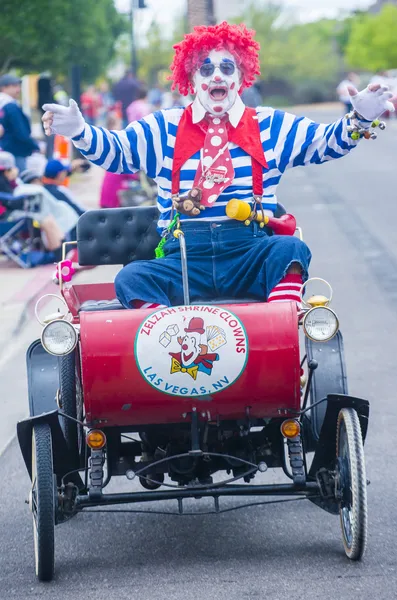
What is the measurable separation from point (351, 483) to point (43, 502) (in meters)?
1.16

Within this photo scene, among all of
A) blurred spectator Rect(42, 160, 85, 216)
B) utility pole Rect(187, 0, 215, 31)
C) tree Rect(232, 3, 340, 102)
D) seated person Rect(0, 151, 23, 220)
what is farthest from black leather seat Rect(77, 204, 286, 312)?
tree Rect(232, 3, 340, 102)

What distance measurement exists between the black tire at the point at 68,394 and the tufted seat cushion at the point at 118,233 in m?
0.74

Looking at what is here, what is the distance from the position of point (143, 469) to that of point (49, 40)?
1678 centimetres

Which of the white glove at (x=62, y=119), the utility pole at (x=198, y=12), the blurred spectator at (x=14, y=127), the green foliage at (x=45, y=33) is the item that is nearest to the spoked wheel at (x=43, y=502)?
the white glove at (x=62, y=119)

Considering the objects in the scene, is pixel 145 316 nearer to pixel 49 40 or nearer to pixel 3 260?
pixel 3 260

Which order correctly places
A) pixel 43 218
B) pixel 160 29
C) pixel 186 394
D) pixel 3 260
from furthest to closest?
pixel 160 29
pixel 3 260
pixel 43 218
pixel 186 394

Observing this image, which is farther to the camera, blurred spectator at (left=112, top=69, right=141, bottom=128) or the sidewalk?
blurred spectator at (left=112, top=69, right=141, bottom=128)

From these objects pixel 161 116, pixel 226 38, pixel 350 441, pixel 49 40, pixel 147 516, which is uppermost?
pixel 49 40

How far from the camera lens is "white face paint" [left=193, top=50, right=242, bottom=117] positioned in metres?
5.18

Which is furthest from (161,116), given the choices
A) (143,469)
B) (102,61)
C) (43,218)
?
(102,61)

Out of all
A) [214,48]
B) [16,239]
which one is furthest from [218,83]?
[16,239]

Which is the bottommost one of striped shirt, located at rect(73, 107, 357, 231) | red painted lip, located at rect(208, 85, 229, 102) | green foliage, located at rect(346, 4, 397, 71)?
striped shirt, located at rect(73, 107, 357, 231)

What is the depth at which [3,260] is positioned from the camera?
13820 millimetres

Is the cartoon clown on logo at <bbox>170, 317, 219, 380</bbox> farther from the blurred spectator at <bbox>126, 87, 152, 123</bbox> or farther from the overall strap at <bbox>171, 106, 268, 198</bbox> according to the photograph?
the blurred spectator at <bbox>126, 87, 152, 123</bbox>
